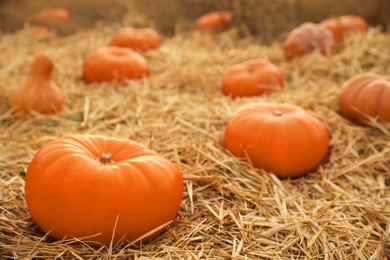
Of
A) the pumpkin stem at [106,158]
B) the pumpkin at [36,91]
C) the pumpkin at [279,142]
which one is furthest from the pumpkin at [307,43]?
the pumpkin stem at [106,158]

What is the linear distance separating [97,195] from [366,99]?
2186 mm

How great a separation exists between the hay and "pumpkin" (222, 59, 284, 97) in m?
0.12

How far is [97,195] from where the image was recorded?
6.47 ft

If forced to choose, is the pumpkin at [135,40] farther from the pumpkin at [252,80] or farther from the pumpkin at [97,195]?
the pumpkin at [97,195]

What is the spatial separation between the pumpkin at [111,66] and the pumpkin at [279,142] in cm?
197

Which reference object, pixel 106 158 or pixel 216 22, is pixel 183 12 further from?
pixel 106 158

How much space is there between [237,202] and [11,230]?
1089 mm

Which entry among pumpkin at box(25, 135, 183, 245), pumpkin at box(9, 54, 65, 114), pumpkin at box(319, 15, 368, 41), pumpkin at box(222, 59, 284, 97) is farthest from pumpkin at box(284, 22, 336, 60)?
pumpkin at box(25, 135, 183, 245)

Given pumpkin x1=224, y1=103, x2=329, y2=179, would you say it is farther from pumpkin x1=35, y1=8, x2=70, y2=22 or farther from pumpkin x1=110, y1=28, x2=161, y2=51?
pumpkin x1=35, y1=8, x2=70, y2=22

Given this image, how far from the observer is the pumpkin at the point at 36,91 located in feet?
12.0

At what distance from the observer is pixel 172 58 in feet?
18.6

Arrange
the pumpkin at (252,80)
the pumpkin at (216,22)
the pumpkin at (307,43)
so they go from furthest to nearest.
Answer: the pumpkin at (216,22) < the pumpkin at (307,43) < the pumpkin at (252,80)

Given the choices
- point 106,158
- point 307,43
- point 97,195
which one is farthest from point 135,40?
point 97,195

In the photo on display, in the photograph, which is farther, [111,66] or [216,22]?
[216,22]
